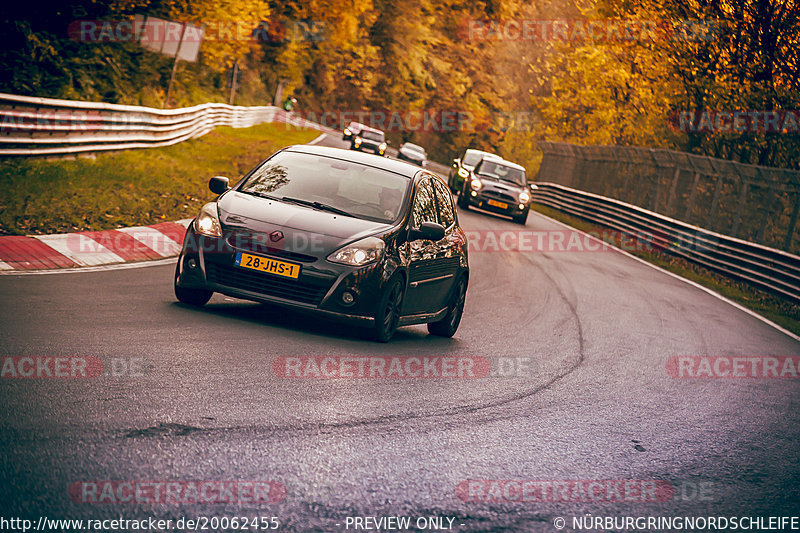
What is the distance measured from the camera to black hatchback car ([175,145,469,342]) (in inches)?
317

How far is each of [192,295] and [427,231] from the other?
211 cm

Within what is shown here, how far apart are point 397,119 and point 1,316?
9063cm

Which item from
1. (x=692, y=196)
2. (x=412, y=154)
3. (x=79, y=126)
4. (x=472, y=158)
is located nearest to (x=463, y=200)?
(x=692, y=196)

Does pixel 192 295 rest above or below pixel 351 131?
above

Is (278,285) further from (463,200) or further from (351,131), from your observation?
(351,131)

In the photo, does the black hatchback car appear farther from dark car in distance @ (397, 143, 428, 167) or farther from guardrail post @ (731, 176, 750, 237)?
dark car in distance @ (397, 143, 428, 167)

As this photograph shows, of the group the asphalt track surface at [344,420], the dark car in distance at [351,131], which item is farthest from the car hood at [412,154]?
the asphalt track surface at [344,420]

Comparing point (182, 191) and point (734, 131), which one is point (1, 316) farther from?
point (734, 131)

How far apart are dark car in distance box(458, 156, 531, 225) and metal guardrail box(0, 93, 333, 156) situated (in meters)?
8.30

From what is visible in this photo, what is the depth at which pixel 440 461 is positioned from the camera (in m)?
5.19

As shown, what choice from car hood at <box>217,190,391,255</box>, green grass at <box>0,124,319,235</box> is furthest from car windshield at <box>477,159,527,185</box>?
car hood at <box>217,190,391,255</box>

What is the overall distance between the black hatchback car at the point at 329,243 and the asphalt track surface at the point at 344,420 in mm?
347

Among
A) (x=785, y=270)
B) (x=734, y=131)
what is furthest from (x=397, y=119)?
(x=785, y=270)

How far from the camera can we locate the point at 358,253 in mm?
8148
